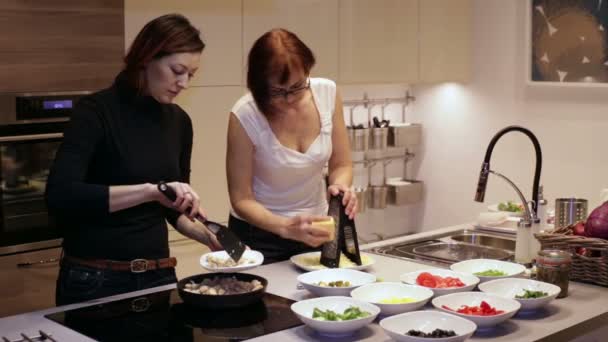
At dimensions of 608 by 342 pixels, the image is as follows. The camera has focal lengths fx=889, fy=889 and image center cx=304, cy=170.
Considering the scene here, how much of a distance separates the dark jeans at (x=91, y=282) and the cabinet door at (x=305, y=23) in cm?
153

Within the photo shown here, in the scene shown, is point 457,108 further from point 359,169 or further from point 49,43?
point 49,43

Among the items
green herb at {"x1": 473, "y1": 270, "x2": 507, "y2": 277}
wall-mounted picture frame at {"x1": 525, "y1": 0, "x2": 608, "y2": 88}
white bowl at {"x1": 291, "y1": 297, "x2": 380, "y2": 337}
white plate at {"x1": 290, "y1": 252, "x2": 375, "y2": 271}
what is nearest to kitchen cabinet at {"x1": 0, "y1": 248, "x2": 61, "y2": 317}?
white plate at {"x1": 290, "y1": 252, "x2": 375, "y2": 271}

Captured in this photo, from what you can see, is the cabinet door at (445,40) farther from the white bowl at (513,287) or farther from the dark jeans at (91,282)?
the dark jeans at (91,282)

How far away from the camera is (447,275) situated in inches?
94.2

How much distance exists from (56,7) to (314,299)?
1.57 metres

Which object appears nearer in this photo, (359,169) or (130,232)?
(130,232)

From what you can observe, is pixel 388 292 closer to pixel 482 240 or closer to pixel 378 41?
pixel 482 240

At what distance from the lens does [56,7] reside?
3092 mm

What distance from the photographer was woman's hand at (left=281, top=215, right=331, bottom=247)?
2.52 metres

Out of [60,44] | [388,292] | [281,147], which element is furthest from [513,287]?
[60,44]

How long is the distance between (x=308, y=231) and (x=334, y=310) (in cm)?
47

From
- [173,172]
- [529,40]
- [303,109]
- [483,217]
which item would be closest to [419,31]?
[529,40]

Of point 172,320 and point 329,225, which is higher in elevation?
point 329,225

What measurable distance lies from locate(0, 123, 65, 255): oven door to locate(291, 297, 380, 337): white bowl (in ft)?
4.63
